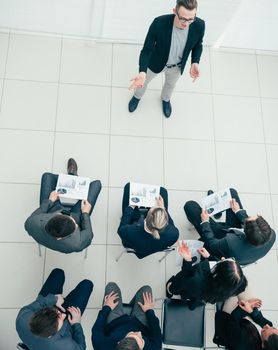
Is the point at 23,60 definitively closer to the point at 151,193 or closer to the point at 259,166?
the point at 151,193

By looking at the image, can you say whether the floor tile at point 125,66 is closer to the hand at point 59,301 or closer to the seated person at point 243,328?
the hand at point 59,301

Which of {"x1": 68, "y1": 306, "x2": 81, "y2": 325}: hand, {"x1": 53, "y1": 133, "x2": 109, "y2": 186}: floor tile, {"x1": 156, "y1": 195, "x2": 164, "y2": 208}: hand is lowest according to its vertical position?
{"x1": 68, "y1": 306, "x2": 81, "y2": 325}: hand

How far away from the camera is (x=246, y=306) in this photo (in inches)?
124

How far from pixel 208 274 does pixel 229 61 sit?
320 centimetres

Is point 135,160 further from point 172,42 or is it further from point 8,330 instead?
point 8,330

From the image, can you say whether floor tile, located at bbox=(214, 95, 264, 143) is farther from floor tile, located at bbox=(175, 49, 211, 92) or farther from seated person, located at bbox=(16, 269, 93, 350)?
seated person, located at bbox=(16, 269, 93, 350)

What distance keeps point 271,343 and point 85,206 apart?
190 centimetres

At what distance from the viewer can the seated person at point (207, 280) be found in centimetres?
266

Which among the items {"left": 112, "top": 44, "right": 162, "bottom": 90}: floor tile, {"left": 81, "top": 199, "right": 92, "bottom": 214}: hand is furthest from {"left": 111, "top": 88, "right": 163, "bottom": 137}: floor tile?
{"left": 81, "top": 199, "right": 92, "bottom": 214}: hand

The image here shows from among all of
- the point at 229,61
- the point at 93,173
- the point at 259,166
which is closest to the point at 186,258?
the point at 93,173

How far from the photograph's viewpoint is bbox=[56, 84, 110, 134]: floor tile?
13.9ft

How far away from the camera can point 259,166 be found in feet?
14.3

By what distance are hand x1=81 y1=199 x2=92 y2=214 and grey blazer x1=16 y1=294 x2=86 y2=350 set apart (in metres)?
0.85

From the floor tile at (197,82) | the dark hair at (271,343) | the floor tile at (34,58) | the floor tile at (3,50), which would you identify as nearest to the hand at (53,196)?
the floor tile at (34,58)
